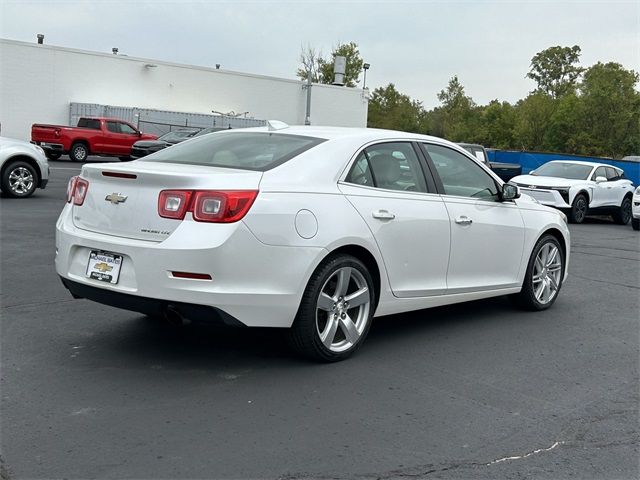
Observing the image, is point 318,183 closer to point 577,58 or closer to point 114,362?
point 114,362

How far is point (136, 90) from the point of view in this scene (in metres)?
39.6

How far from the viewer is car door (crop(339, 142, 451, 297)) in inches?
210

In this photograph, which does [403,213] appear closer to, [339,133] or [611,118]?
[339,133]

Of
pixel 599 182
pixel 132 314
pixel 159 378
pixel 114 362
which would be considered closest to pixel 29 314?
pixel 132 314

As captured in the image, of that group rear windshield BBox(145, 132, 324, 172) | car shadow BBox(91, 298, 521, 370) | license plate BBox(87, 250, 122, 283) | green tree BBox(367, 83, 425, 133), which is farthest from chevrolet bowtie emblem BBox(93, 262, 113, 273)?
green tree BBox(367, 83, 425, 133)

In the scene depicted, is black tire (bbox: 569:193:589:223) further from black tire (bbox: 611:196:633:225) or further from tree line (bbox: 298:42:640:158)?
tree line (bbox: 298:42:640:158)

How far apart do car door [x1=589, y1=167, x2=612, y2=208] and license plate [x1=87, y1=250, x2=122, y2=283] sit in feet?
54.7

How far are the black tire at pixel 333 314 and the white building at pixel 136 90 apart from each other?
33207 millimetres

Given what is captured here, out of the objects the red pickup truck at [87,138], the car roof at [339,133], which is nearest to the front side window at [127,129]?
the red pickup truck at [87,138]

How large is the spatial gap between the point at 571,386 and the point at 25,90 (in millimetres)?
34657

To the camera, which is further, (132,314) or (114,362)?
(132,314)

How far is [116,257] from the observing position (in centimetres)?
471

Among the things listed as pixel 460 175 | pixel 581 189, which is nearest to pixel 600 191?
pixel 581 189

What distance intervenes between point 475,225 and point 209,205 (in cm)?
255
